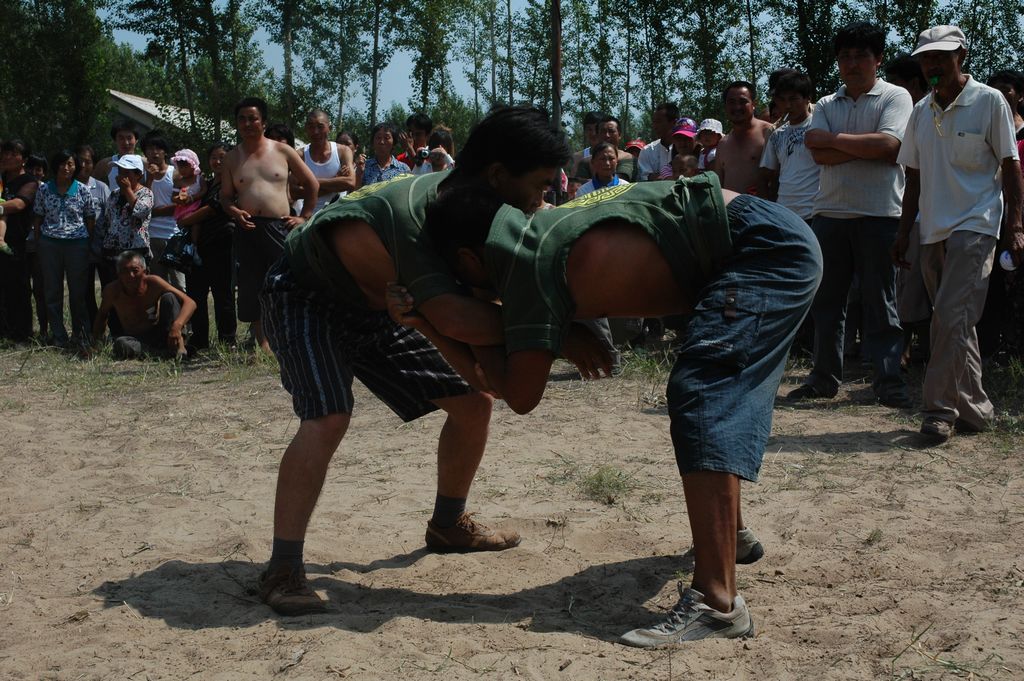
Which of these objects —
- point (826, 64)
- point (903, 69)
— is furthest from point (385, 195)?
point (826, 64)

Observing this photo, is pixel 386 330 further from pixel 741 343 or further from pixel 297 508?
pixel 741 343

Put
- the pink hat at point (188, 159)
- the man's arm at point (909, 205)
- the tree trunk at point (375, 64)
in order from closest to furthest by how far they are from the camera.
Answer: the man's arm at point (909, 205)
the pink hat at point (188, 159)
the tree trunk at point (375, 64)

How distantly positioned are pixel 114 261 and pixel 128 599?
6566 mm

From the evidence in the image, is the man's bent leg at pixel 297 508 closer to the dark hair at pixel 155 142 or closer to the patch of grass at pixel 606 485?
the patch of grass at pixel 606 485

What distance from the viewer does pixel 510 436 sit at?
5.64 meters

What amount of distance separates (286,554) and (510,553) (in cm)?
90

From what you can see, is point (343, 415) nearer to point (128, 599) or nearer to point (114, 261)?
point (128, 599)

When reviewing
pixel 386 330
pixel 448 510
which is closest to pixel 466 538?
pixel 448 510

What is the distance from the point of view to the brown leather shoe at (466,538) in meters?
4.02

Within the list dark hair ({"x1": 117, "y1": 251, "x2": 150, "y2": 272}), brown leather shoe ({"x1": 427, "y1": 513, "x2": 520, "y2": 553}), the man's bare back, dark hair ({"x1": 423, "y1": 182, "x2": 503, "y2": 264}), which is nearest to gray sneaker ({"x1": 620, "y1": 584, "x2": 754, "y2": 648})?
brown leather shoe ({"x1": 427, "y1": 513, "x2": 520, "y2": 553})

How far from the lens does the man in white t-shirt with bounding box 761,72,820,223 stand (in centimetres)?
697

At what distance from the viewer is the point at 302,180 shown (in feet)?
27.0

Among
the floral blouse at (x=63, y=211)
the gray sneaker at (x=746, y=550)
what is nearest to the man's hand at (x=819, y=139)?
the gray sneaker at (x=746, y=550)

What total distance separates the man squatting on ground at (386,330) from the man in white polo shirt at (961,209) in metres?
2.58
